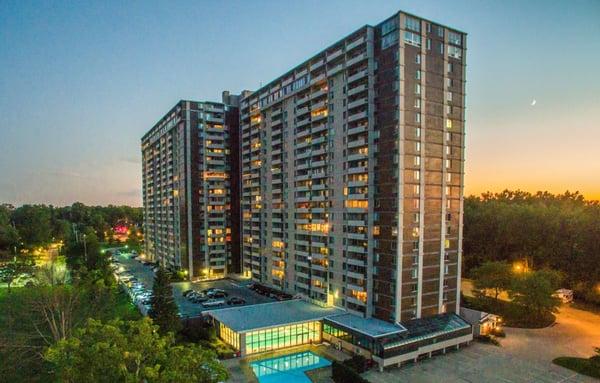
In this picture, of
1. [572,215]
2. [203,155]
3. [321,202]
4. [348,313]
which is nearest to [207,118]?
[203,155]

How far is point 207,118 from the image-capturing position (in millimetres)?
91250

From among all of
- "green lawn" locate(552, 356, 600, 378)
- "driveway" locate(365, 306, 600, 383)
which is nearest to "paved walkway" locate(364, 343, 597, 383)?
"driveway" locate(365, 306, 600, 383)

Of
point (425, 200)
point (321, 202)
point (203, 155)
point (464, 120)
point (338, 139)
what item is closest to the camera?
point (425, 200)

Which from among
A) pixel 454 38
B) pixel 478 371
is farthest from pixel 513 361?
pixel 454 38

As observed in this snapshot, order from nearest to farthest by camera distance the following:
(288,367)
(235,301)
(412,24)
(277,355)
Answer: (288,367), (277,355), (412,24), (235,301)

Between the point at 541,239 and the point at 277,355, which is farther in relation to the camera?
the point at 541,239

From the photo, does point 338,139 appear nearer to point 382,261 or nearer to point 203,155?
point 382,261

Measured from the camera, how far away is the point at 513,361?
146ft

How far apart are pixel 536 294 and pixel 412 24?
43613 millimetres

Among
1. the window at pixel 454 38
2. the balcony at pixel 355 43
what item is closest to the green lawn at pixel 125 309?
the balcony at pixel 355 43

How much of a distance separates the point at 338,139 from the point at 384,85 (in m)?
11.5

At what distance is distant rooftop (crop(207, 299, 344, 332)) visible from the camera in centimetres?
4858

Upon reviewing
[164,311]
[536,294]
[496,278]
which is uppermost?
[164,311]

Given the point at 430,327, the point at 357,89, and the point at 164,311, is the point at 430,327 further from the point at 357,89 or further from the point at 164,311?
the point at 357,89
